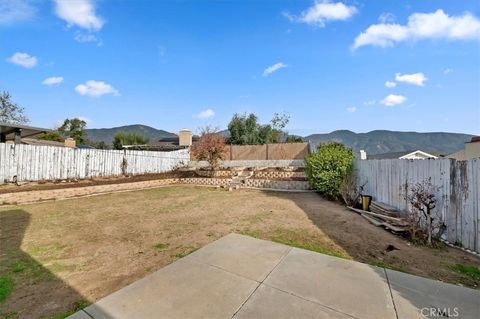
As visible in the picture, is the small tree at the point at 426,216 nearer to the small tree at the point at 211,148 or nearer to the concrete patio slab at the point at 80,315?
the concrete patio slab at the point at 80,315

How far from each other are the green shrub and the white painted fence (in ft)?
36.9

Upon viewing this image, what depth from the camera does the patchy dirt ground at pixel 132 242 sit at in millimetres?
2801

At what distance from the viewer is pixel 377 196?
24.5 ft

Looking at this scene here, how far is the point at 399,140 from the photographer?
41.3 metres

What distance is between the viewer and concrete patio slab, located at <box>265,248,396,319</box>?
2.25m

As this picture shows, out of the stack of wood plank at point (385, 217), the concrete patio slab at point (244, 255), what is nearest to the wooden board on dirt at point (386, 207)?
the stack of wood plank at point (385, 217)

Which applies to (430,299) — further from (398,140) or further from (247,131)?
(398,140)

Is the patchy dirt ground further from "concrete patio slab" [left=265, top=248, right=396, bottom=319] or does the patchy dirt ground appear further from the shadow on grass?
"concrete patio slab" [left=265, top=248, right=396, bottom=319]

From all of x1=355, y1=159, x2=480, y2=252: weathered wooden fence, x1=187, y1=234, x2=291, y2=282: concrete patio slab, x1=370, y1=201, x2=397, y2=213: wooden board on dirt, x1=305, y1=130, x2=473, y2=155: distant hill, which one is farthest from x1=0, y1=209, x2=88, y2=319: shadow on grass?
x1=305, y1=130, x2=473, y2=155: distant hill

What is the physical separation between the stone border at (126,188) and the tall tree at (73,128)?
30.9m

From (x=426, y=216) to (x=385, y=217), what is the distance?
3.77ft

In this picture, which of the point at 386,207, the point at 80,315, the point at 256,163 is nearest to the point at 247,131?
the point at 256,163

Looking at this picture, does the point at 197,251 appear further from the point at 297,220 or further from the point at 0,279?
the point at 297,220

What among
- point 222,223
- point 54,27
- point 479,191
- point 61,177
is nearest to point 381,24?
point 479,191
